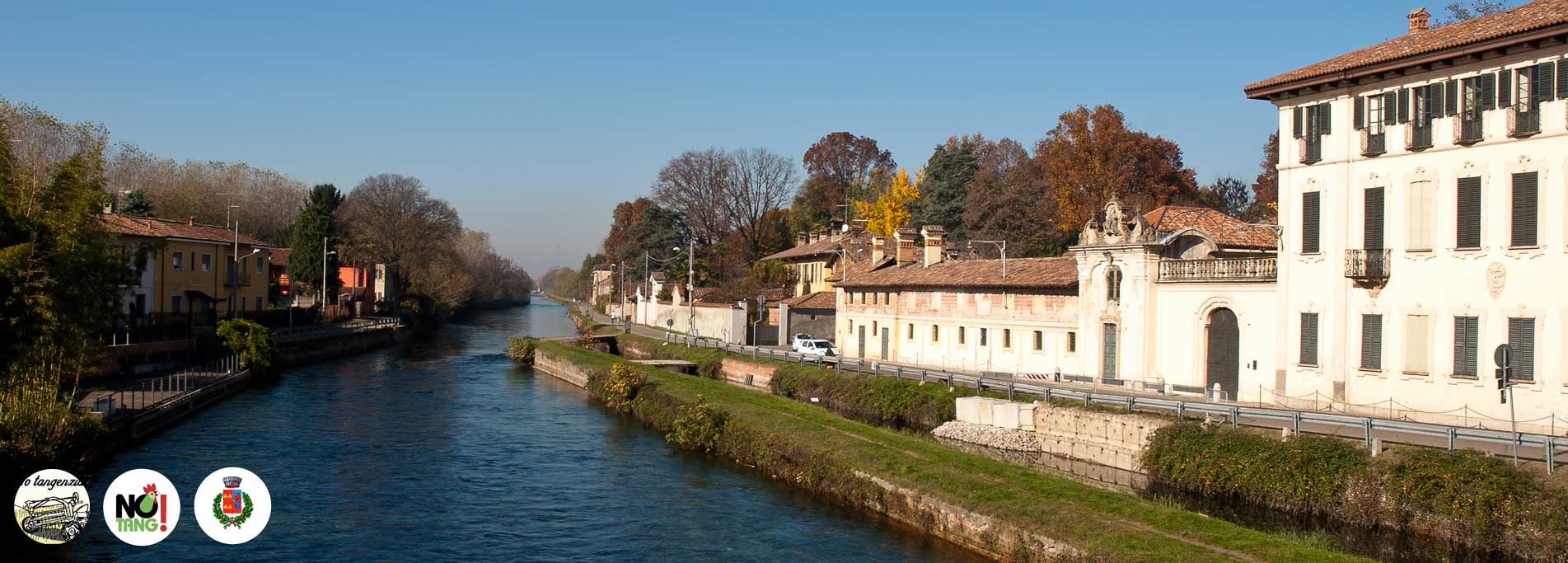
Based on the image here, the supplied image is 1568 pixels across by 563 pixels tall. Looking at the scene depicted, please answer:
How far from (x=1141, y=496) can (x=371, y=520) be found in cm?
1611

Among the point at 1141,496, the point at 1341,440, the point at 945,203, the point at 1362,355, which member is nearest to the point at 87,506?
the point at 1141,496

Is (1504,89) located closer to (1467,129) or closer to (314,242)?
(1467,129)

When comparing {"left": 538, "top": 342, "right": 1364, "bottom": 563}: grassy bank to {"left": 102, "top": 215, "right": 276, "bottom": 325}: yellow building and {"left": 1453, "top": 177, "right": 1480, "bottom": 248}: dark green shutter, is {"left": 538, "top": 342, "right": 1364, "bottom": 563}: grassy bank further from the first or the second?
{"left": 102, "top": 215, "right": 276, "bottom": 325}: yellow building

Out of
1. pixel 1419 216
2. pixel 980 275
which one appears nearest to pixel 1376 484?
pixel 1419 216

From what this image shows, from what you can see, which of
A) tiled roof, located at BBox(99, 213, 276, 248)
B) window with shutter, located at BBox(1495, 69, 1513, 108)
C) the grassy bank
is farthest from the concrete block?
tiled roof, located at BBox(99, 213, 276, 248)

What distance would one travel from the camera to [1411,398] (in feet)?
84.4

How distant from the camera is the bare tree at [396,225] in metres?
91.7

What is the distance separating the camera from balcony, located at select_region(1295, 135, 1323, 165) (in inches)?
1122

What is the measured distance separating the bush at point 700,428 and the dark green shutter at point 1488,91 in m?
21.0

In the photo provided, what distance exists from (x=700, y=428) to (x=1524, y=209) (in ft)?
70.4

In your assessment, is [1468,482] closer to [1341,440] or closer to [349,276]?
[1341,440]

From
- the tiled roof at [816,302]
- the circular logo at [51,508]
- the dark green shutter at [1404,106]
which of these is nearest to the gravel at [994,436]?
the dark green shutter at [1404,106]

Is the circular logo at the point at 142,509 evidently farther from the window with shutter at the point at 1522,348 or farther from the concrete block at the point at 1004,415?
the window with shutter at the point at 1522,348

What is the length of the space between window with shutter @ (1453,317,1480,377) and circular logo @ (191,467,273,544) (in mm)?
26777
